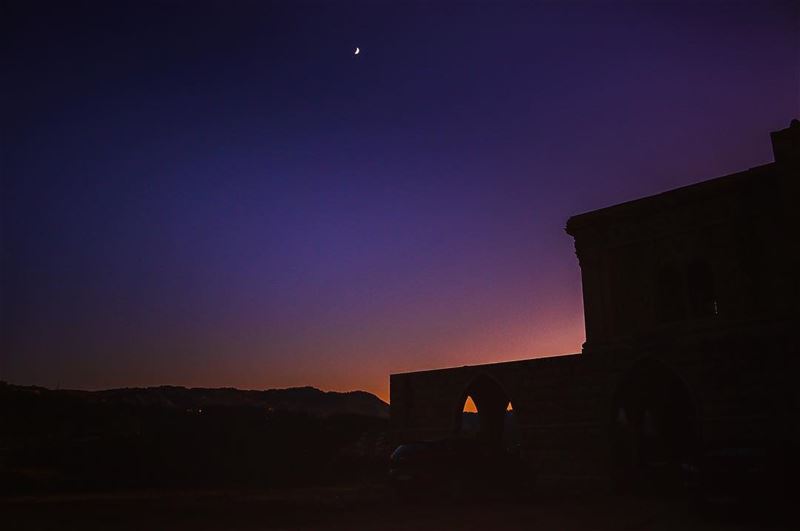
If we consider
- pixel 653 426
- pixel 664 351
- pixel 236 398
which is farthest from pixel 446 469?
pixel 236 398

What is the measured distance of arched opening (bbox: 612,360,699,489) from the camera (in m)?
19.5

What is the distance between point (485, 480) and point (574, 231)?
12697 millimetres

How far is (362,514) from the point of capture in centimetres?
1447

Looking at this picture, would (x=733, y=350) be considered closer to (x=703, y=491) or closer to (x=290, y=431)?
(x=703, y=491)

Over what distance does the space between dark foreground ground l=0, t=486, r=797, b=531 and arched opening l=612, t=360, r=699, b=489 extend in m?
2.65

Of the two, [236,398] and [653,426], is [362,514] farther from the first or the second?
[236,398]

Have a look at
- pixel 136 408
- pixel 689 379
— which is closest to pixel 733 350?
pixel 689 379

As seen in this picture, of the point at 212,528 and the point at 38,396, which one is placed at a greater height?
the point at 38,396

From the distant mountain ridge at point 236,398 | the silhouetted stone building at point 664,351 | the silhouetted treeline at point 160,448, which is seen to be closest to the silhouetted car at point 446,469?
the silhouetted stone building at point 664,351

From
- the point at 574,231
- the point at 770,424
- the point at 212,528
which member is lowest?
the point at 212,528

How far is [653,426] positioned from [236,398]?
7505 cm

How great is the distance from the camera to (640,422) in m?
25.4

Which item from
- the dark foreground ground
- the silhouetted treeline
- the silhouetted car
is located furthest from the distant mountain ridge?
the silhouetted car

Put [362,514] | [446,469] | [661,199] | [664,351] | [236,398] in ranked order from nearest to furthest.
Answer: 1. [362,514]
2. [446,469]
3. [664,351]
4. [661,199]
5. [236,398]
